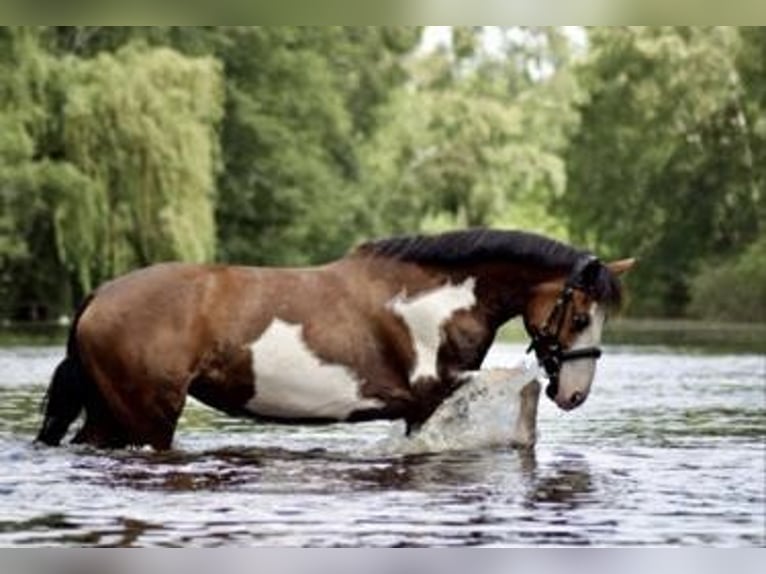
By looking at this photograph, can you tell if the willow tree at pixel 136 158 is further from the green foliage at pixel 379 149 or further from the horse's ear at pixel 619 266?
the horse's ear at pixel 619 266

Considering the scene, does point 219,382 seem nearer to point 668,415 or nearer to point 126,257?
point 668,415

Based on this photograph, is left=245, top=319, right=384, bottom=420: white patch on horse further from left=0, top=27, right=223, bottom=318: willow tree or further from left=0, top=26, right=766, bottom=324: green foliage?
left=0, top=26, right=766, bottom=324: green foliage

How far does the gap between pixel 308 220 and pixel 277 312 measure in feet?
124

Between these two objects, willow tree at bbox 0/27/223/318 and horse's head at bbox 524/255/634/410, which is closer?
horse's head at bbox 524/255/634/410

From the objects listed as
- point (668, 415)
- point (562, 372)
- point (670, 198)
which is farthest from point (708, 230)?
point (562, 372)

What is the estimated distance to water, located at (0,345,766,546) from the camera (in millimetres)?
6805

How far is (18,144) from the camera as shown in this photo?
29891 mm

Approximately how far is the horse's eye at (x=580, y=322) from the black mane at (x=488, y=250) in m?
0.12

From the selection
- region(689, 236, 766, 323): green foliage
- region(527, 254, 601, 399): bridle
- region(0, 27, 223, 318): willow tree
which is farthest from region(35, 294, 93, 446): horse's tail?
region(689, 236, 766, 323): green foliage

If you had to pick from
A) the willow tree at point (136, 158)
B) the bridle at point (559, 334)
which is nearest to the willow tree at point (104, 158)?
the willow tree at point (136, 158)

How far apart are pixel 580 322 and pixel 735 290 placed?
3414 centimetres

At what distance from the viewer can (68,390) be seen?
934 cm

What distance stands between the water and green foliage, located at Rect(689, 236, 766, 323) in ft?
99.4

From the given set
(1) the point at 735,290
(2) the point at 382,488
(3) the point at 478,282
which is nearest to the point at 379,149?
(1) the point at 735,290
